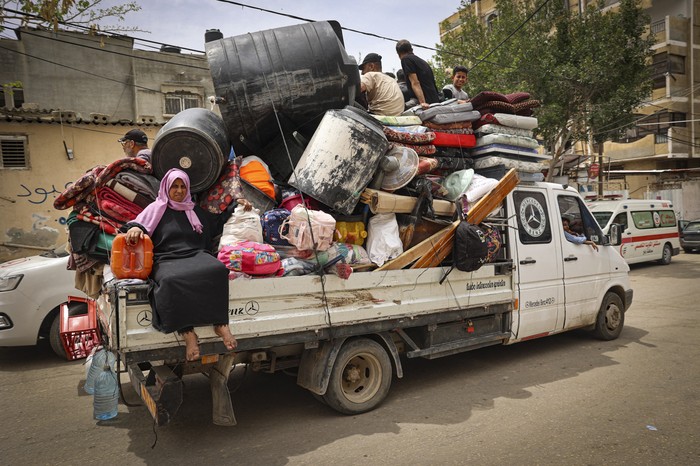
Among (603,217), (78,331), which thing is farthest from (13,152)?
(603,217)

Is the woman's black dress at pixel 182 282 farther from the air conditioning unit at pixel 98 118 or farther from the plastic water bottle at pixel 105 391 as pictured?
the air conditioning unit at pixel 98 118

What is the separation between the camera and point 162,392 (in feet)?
10.3

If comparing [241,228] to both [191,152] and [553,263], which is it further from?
[553,263]

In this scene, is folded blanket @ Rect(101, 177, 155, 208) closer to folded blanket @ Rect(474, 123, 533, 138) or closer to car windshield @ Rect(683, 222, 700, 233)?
folded blanket @ Rect(474, 123, 533, 138)

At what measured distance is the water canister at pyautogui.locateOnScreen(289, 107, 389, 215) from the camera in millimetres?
3965

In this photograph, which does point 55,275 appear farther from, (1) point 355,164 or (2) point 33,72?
(2) point 33,72

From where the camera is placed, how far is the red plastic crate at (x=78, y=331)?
18.4ft

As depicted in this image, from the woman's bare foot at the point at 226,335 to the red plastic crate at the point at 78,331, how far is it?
2.79 meters

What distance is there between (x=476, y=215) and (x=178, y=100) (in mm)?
17297

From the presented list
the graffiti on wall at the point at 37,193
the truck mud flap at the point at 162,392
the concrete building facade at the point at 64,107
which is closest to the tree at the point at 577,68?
the concrete building facade at the point at 64,107

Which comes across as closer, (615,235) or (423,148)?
(423,148)

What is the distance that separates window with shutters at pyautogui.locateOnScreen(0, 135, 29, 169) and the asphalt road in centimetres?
806

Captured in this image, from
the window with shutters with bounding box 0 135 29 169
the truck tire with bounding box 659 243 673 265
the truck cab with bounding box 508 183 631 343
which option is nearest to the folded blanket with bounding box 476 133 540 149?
the truck cab with bounding box 508 183 631 343

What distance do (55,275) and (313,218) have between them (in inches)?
159
